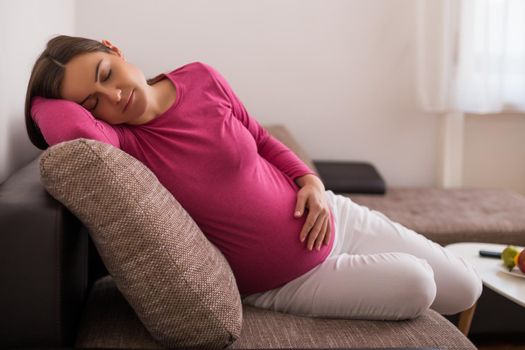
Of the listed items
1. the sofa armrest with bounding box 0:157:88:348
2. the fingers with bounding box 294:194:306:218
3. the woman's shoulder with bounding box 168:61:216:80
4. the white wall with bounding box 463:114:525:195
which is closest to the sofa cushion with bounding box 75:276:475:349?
the sofa armrest with bounding box 0:157:88:348

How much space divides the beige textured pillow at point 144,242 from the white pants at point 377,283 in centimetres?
25

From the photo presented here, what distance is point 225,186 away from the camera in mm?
1454

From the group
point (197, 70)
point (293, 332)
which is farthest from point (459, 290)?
point (197, 70)

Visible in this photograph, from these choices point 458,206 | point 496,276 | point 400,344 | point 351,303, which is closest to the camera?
point 400,344

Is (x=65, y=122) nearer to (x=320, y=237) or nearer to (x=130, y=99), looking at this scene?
(x=130, y=99)

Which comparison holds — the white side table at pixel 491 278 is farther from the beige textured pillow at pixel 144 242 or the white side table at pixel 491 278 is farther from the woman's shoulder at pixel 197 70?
the woman's shoulder at pixel 197 70

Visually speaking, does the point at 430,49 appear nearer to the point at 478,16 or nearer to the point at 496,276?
the point at 478,16

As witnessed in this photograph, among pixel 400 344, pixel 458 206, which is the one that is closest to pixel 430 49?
pixel 458 206

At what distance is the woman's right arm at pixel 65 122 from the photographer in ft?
4.24

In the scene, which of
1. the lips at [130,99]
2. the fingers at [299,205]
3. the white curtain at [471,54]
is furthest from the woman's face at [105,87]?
the white curtain at [471,54]

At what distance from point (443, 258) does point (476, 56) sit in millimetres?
1581

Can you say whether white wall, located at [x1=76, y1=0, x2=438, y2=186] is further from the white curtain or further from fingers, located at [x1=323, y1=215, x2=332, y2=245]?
fingers, located at [x1=323, y1=215, x2=332, y2=245]

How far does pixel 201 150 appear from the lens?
1459 mm

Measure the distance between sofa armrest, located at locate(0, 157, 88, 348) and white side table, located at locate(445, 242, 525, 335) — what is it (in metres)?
1.09
